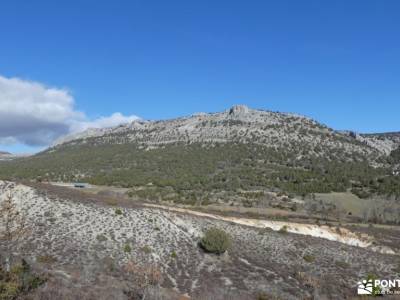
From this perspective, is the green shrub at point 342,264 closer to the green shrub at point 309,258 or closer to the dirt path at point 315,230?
the green shrub at point 309,258

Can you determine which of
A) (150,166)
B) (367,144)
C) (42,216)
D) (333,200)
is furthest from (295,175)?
(42,216)

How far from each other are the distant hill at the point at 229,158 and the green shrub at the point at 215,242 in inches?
2098

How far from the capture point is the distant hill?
368 feet

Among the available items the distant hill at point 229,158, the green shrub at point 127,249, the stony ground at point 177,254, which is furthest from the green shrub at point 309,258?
the distant hill at point 229,158

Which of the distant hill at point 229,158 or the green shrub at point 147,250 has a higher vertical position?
the distant hill at point 229,158

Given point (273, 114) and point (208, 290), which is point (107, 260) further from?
point (273, 114)

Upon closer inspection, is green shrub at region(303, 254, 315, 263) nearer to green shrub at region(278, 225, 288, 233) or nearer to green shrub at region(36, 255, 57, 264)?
green shrub at region(278, 225, 288, 233)

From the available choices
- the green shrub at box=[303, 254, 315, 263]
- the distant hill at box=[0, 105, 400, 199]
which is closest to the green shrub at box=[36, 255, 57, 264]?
the green shrub at box=[303, 254, 315, 263]

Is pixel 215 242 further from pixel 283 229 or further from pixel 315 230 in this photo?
pixel 315 230

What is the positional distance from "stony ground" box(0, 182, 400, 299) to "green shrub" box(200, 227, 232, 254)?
23.1 inches

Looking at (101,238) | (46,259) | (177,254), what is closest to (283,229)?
(177,254)

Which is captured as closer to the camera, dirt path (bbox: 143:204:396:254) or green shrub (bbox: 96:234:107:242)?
green shrub (bbox: 96:234:107:242)

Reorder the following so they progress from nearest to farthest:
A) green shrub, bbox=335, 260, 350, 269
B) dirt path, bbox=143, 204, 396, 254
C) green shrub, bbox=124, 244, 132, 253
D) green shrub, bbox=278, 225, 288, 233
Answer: green shrub, bbox=124, 244, 132, 253, green shrub, bbox=335, 260, 350, 269, green shrub, bbox=278, 225, 288, 233, dirt path, bbox=143, 204, 396, 254

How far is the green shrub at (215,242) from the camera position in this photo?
3697 centimetres
